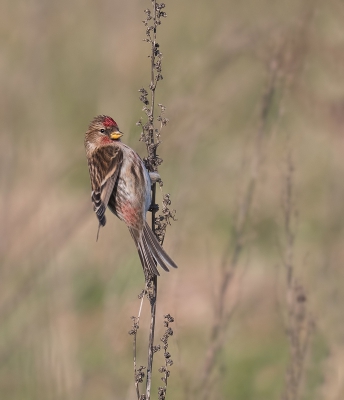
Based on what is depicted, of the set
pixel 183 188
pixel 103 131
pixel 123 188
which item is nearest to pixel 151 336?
pixel 123 188

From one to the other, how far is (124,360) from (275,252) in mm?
1364

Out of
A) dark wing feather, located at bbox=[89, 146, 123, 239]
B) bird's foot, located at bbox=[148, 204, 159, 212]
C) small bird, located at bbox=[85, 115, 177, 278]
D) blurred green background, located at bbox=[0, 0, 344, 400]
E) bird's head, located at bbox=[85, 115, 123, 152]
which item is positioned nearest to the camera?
bird's foot, located at bbox=[148, 204, 159, 212]

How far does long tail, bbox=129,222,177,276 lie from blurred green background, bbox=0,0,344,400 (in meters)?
0.27

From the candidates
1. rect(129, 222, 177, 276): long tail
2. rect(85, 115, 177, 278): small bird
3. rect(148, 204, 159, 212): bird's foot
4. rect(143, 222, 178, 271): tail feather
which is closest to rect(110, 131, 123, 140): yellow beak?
rect(85, 115, 177, 278): small bird

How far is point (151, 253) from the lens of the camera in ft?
11.1

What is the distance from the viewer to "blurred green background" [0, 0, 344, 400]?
4973 mm

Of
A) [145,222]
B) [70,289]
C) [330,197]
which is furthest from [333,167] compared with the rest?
[145,222]

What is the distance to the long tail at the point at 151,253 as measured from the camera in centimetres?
320

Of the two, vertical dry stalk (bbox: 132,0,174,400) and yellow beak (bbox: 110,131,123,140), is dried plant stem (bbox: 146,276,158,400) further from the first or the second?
yellow beak (bbox: 110,131,123,140)

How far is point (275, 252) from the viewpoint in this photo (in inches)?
245

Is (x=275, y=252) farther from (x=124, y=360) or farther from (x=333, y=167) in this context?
(x=124, y=360)

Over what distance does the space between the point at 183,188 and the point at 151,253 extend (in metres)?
1.16

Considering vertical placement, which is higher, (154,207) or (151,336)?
(154,207)

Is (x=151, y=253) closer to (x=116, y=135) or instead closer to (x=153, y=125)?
(x=153, y=125)
